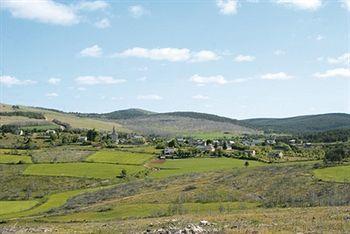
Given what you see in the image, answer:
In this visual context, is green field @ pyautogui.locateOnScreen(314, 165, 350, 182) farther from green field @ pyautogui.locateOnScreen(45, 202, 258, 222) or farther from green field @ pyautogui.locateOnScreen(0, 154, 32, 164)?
green field @ pyautogui.locateOnScreen(0, 154, 32, 164)

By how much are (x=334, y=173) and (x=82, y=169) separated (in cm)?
5545

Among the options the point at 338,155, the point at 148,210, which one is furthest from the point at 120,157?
the point at 148,210

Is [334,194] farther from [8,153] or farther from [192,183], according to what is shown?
[8,153]

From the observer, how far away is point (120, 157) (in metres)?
127

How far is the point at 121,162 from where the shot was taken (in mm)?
119188

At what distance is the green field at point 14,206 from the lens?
72350 mm

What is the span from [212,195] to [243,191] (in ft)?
17.6

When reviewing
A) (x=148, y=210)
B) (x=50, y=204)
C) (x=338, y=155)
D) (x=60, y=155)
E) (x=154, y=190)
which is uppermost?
(x=338, y=155)

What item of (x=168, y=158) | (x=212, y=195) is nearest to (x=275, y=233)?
(x=212, y=195)

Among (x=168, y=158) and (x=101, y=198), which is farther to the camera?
(x=168, y=158)

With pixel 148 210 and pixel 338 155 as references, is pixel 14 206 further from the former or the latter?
pixel 338 155

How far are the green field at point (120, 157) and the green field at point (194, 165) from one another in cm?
624

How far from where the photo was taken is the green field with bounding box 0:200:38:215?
72.3m

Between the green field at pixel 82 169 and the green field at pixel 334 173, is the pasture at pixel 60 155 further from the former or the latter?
the green field at pixel 334 173
